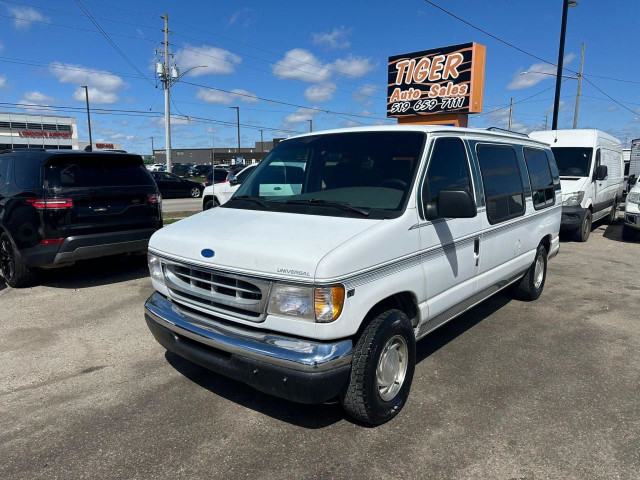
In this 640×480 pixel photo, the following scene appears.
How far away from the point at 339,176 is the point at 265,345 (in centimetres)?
164

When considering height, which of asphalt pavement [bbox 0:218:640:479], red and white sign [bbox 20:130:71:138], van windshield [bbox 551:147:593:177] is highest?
red and white sign [bbox 20:130:71:138]

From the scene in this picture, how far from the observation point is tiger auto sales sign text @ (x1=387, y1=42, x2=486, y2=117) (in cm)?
1405

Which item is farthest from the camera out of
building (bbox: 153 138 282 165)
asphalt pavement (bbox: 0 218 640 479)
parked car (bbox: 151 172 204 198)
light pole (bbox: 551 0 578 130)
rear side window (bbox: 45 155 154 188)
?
building (bbox: 153 138 282 165)

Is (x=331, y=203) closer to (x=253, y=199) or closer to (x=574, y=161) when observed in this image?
(x=253, y=199)

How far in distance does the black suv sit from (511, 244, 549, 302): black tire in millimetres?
5174

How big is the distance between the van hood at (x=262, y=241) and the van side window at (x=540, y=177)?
10.7ft

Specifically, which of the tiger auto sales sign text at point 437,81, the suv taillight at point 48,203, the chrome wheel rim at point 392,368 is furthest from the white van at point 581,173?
the suv taillight at point 48,203

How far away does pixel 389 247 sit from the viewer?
3.10 m

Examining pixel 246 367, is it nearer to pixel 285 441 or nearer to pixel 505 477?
pixel 285 441

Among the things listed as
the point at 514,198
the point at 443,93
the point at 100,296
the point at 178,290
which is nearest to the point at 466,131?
the point at 514,198

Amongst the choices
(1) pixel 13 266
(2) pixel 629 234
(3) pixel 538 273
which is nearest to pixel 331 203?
(3) pixel 538 273

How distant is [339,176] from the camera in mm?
3885

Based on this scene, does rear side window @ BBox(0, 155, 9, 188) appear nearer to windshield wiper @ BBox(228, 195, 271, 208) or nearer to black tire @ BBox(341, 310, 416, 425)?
windshield wiper @ BBox(228, 195, 271, 208)

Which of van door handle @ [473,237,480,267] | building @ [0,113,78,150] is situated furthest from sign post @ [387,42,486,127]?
building @ [0,113,78,150]
